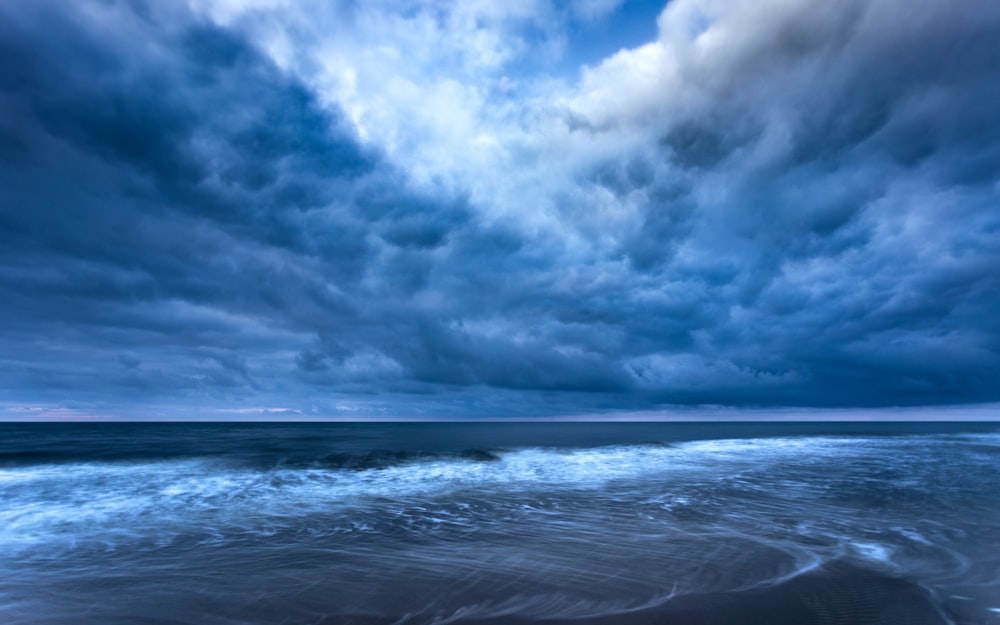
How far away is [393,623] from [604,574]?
12.7ft

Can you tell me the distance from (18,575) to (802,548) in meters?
15.9

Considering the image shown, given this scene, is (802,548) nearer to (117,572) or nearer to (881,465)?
(117,572)

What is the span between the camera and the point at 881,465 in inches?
1127

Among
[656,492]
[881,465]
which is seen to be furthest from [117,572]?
[881,465]

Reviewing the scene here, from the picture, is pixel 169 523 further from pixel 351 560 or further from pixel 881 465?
pixel 881 465

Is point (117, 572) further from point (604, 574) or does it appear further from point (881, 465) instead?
point (881, 465)

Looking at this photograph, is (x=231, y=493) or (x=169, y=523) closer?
(x=169, y=523)

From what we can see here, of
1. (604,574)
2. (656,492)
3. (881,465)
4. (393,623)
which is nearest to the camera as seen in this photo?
(393,623)

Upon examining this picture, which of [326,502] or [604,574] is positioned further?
[326,502]

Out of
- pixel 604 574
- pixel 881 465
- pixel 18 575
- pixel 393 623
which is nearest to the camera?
pixel 393 623

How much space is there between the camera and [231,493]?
18.2 meters

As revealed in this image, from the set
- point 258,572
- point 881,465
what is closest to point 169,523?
point 258,572

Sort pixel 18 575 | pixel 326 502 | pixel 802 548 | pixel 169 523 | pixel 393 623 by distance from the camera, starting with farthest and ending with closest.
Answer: pixel 326 502 → pixel 169 523 → pixel 802 548 → pixel 18 575 → pixel 393 623

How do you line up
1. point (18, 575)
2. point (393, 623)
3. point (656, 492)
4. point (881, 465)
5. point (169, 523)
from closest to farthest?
point (393, 623)
point (18, 575)
point (169, 523)
point (656, 492)
point (881, 465)
